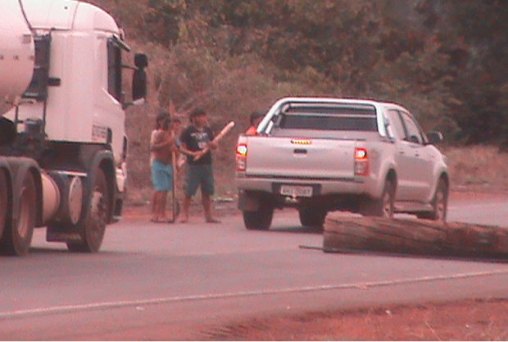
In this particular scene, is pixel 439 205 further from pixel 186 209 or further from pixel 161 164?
pixel 161 164

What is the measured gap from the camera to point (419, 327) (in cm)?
1109

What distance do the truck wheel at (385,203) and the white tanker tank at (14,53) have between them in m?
8.02

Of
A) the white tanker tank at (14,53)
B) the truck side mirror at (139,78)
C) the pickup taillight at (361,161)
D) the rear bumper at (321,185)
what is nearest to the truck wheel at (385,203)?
the rear bumper at (321,185)

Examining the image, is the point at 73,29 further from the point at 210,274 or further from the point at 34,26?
the point at 210,274

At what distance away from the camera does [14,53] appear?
15.7 meters

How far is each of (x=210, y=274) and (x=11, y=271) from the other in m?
1.95

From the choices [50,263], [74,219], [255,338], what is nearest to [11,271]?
[50,263]

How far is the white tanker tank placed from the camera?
15602 mm

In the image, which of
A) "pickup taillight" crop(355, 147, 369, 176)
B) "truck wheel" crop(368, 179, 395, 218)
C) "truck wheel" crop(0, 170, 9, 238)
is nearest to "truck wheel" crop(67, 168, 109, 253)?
"truck wheel" crop(0, 170, 9, 238)

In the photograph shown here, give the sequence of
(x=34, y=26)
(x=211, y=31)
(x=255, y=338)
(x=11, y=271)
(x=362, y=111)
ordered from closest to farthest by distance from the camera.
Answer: (x=255, y=338) < (x=11, y=271) < (x=34, y=26) < (x=362, y=111) < (x=211, y=31)

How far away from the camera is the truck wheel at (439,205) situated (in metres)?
25.3

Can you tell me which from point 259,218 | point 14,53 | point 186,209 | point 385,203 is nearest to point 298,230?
point 259,218

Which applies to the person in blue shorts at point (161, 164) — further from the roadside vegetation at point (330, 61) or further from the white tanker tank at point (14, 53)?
the white tanker tank at point (14, 53)

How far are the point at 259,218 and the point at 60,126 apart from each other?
6.68 m
